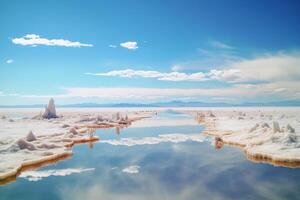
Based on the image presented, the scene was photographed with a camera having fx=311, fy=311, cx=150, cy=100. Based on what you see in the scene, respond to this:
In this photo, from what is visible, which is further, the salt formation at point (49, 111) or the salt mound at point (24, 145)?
the salt formation at point (49, 111)

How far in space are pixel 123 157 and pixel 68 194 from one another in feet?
38.4

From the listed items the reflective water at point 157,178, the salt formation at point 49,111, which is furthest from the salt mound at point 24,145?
the salt formation at point 49,111

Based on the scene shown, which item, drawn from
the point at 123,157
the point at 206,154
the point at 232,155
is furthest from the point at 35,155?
the point at 232,155

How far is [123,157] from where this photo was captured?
30.4m

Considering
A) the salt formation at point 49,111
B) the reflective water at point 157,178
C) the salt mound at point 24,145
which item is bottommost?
the reflective water at point 157,178

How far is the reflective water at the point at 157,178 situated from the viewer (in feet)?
61.4

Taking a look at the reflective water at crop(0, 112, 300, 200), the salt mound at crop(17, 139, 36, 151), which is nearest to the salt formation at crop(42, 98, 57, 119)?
the reflective water at crop(0, 112, 300, 200)

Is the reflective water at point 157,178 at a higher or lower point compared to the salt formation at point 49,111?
lower

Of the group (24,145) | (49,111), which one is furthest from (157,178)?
(49,111)

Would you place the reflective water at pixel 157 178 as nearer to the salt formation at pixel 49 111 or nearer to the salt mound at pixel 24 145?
the salt mound at pixel 24 145

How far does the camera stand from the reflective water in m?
18.7

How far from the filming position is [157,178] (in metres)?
22.2

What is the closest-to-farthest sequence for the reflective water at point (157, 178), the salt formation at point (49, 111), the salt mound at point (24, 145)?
the reflective water at point (157, 178)
the salt mound at point (24, 145)
the salt formation at point (49, 111)

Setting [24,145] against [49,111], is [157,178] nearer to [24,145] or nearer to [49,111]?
[24,145]
